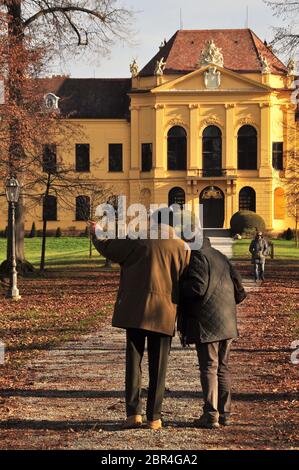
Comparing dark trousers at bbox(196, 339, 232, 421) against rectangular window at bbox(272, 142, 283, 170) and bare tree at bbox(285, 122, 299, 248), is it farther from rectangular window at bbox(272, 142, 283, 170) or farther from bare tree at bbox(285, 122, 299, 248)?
rectangular window at bbox(272, 142, 283, 170)

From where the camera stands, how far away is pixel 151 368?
330 inches

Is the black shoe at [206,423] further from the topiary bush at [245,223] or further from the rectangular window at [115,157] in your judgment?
the rectangular window at [115,157]

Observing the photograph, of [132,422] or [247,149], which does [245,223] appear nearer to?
[247,149]

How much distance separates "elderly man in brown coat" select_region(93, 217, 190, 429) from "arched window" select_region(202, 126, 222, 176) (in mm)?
57997

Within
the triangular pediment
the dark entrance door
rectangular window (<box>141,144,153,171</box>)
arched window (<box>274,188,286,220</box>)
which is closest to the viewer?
the dark entrance door

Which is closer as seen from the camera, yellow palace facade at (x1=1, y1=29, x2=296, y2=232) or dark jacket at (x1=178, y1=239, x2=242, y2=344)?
dark jacket at (x1=178, y1=239, x2=242, y2=344)

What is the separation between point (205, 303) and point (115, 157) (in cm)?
6085

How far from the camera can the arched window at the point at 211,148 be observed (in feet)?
218

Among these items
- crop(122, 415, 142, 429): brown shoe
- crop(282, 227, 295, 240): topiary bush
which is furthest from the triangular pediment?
crop(122, 415, 142, 429): brown shoe

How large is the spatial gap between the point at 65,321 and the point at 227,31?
53953 mm

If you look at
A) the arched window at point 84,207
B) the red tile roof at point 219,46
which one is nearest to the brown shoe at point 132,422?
the arched window at point 84,207

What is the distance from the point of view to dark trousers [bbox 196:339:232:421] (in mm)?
8445

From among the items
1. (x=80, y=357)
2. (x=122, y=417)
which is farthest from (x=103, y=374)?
(x=122, y=417)

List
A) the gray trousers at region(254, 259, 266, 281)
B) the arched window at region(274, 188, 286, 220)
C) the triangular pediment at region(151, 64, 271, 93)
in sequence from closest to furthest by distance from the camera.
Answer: the gray trousers at region(254, 259, 266, 281) → the triangular pediment at region(151, 64, 271, 93) → the arched window at region(274, 188, 286, 220)
